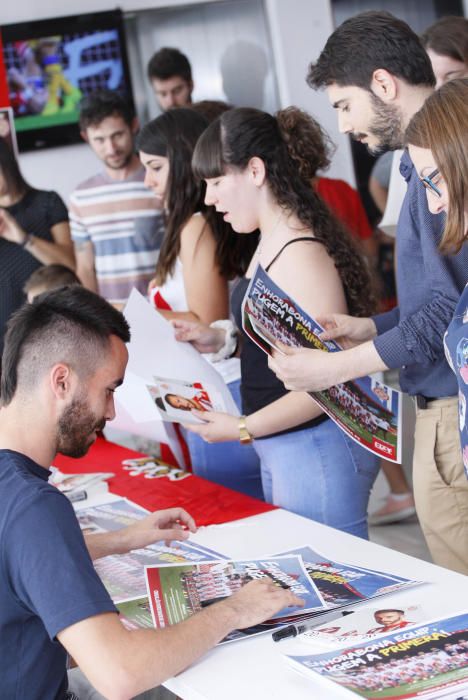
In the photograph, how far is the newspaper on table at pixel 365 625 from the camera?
139cm

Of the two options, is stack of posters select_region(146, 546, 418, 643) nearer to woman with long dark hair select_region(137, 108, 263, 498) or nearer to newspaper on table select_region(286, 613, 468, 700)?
newspaper on table select_region(286, 613, 468, 700)

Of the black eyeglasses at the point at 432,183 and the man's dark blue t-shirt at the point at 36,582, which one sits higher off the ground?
the black eyeglasses at the point at 432,183

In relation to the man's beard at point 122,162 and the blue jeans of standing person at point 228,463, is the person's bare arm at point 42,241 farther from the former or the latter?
the blue jeans of standing person at point 228,463

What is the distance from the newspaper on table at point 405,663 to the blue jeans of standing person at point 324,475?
730 millimetres

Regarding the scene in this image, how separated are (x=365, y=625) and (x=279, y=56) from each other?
16.9 feet

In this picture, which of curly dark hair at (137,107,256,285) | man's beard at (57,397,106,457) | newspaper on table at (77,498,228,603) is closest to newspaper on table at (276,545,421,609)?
newspaper on table at (77,498,228,603)

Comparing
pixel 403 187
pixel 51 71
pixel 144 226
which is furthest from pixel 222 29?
pixel 403 187

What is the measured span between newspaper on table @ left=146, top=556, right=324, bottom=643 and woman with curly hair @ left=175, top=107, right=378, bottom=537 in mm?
405

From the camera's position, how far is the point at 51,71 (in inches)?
225

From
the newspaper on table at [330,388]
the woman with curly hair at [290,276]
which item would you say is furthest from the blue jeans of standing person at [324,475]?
the newspaper on table at [330,388]

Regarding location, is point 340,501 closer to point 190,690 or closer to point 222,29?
point 190,690

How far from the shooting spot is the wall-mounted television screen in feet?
18.6

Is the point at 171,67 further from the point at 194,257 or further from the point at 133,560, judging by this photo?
the point at 133,560

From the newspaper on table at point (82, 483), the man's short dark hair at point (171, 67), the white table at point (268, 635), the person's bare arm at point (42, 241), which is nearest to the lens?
the white table at point (268, 635)
